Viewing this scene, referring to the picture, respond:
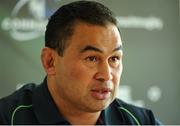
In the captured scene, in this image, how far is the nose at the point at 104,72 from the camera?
1202 millimetres

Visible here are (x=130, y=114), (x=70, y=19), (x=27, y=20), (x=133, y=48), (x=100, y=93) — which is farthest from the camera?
(x=133, y=48)

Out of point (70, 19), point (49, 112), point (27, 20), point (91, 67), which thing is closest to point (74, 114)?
point (49, 112)

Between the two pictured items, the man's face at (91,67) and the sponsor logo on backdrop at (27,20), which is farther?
the sponsor logo on backdrop at (27,20)

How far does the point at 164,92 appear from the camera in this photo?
8.40ft

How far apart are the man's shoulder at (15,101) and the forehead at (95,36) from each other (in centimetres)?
26

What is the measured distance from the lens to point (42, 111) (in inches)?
52.7

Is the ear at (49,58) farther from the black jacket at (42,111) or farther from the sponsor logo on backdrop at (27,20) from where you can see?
the sponsor logo on backdrop at (27,20)

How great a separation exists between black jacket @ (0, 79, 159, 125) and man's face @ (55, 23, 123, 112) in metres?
0.09

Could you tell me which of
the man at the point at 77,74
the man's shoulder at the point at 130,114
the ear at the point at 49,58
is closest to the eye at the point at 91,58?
the man at the point at 77,74

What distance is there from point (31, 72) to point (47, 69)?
104 centimetres

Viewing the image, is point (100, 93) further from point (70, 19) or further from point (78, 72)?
point (70, 19)

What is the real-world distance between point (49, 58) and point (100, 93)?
0.23 m

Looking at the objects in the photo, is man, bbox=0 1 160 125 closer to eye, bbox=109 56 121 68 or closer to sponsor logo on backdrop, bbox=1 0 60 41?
eye, bbox=109 56 121 68

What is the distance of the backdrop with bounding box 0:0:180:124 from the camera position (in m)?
2.33
